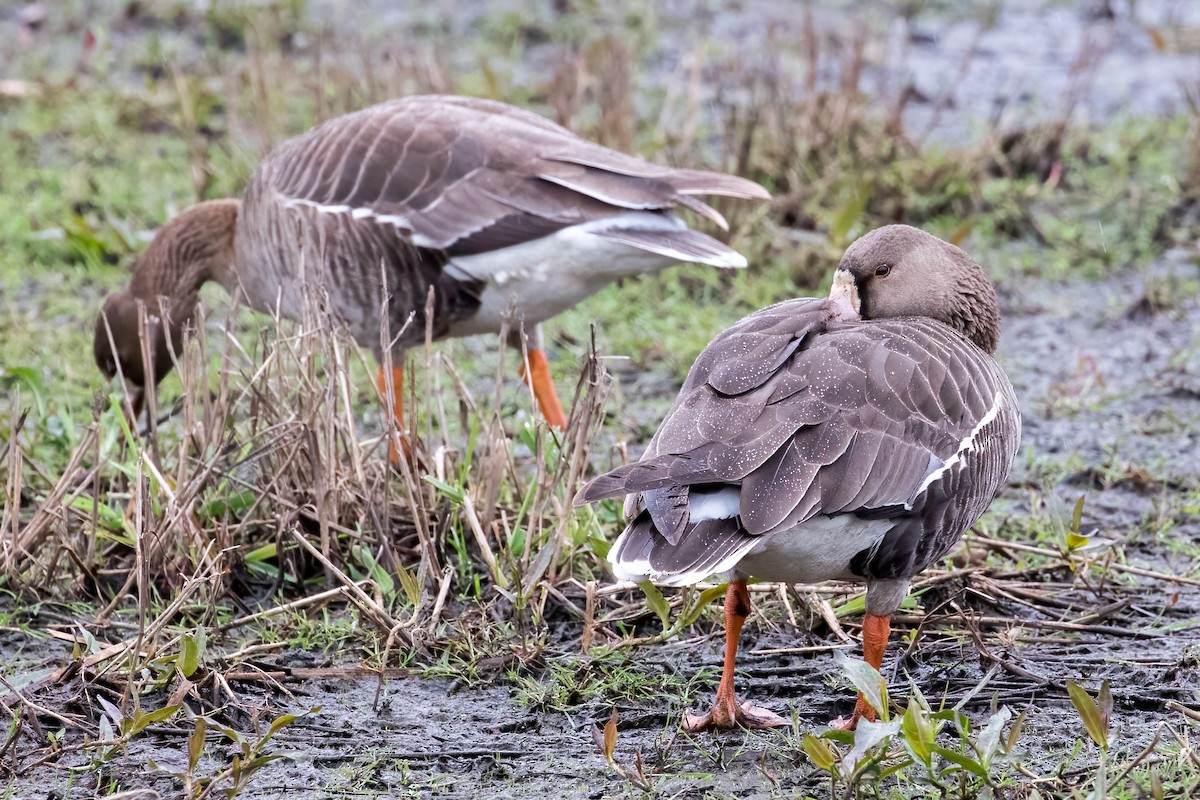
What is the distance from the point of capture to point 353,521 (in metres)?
4.28

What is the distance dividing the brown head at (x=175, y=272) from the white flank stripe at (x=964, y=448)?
10.8 ft

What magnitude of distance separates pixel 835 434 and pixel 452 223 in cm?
224

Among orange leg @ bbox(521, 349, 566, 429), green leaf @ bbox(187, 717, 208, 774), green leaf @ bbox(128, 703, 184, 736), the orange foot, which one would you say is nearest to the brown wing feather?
orange leg @ bbox(521, 349, 566, 429)

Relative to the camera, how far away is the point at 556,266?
5191 mm

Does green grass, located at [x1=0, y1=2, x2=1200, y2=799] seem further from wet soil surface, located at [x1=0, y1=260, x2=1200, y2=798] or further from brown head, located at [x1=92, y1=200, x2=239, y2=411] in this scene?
brown head, located at [x1=92, y1=200, x2=239, y2=411]

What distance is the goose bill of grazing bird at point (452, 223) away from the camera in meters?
5.11

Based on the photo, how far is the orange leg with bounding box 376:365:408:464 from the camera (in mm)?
4085

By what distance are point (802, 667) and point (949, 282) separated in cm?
110

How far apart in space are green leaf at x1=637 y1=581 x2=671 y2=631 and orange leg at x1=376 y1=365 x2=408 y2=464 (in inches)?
30.8

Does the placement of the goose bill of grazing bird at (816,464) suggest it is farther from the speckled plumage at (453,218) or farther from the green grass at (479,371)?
the speckled plumage at (453,218)

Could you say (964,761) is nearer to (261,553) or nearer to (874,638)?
(874,638)

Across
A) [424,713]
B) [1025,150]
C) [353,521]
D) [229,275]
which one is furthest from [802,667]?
[1025,150]

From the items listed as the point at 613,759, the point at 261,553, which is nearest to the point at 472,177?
the point at 261,553

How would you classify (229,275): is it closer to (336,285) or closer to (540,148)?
(336,285)
